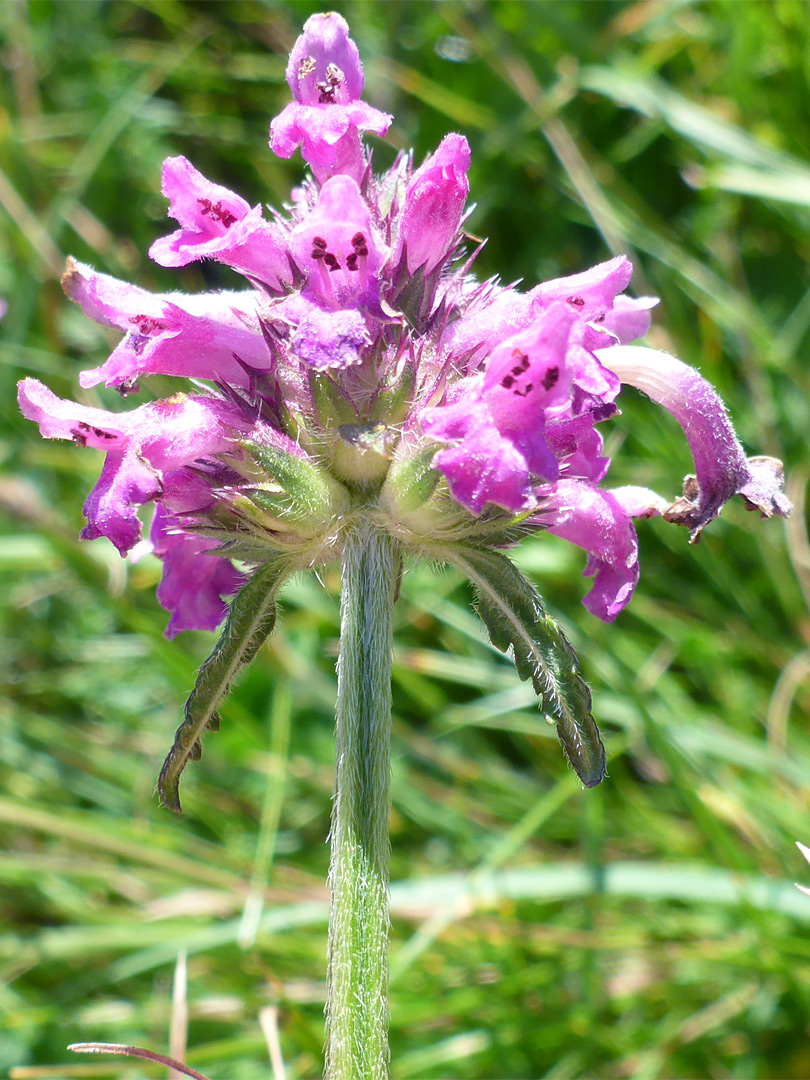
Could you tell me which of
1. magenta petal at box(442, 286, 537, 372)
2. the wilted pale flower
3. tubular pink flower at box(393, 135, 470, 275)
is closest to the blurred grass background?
the wilted pale flower

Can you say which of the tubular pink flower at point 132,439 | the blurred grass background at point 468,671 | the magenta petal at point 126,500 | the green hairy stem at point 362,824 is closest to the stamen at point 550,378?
the green hairy stem at point 362,824

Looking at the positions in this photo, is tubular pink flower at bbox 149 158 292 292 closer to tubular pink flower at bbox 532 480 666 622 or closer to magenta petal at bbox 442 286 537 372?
magenta petal at bbox 442 286 537 372

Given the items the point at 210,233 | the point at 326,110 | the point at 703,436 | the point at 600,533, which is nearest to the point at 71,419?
the point at 210,233

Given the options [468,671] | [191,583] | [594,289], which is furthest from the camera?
[468,671]

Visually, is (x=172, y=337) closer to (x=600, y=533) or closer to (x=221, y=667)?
(x=221, y=667)

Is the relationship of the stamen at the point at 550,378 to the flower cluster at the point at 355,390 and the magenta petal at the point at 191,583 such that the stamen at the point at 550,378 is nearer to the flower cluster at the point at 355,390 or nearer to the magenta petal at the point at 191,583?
the flower cluster at the point at 355,390
